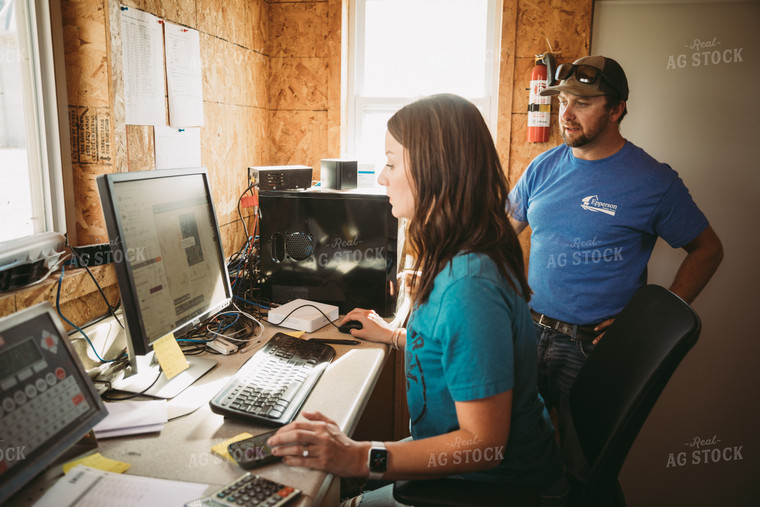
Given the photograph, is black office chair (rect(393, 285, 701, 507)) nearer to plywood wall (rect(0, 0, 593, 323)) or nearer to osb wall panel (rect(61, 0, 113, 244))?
Answer: plywood wall (rect(0, 0, 593, 323))

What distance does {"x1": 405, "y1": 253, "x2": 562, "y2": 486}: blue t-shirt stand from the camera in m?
0.99

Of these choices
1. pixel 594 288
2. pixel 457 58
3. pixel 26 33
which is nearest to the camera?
pixel 26 33

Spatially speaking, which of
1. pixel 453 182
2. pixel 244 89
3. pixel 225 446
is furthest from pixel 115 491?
pixel 244 89

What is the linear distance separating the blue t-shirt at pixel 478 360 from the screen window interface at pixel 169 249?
62 centimetres

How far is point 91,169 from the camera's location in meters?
1.63

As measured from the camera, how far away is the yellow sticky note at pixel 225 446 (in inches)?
41.7

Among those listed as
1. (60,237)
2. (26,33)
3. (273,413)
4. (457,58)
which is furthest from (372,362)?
(457,58)

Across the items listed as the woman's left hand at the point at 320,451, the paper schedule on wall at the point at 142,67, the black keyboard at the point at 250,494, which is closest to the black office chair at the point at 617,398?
the woman's left hand at the point at 320,451

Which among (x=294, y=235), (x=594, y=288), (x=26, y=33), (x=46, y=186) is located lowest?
(x=594, y=288)

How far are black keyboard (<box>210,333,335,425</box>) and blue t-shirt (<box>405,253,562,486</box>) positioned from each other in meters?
0.30

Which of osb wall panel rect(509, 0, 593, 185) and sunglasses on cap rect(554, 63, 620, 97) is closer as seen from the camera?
sunglasses on cap rect(554, 63, 620, 97)

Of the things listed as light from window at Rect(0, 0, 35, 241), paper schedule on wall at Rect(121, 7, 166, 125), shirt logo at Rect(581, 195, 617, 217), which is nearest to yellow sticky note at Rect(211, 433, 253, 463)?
light from window at Rect(0, 0, 35, 241)

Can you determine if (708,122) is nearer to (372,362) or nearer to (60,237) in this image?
(372,362)

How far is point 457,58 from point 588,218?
133 centimetres
